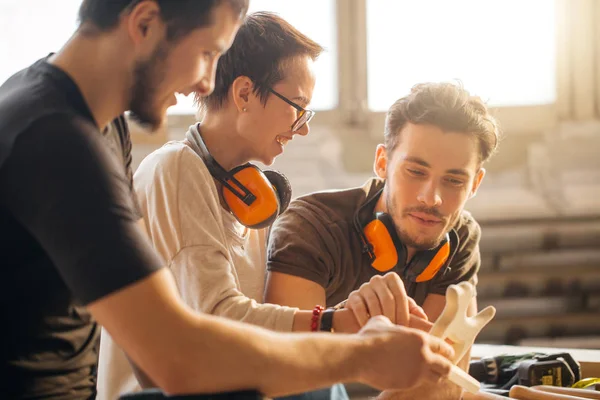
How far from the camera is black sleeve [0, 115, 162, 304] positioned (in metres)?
1.04

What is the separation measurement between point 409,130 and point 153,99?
3.19 feet

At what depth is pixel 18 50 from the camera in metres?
3.19

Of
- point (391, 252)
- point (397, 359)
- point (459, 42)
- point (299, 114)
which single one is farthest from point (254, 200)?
point (459, 42)

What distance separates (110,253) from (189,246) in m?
0.60

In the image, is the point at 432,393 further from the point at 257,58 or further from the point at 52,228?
the point at 52,228

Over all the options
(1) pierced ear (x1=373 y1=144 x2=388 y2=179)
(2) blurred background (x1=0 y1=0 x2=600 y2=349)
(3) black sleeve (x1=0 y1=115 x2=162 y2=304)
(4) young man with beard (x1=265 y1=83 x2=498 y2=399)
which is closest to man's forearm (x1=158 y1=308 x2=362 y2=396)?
(3) black sleeve (x1=0 y1=115 x2=162 y2=304)

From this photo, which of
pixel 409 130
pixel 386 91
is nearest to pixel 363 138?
pixel 386 91

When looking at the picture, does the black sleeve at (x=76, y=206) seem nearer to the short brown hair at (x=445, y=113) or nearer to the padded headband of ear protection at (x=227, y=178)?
the padded headband of ear protection at (x=227, y=178)

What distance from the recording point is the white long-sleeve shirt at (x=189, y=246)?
1629 mm

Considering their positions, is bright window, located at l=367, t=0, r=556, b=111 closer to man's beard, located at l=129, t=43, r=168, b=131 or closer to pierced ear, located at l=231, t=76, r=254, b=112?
pierced ear, located at l=231, t=76, r=254, b=112

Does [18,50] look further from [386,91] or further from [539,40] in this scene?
[539,40]

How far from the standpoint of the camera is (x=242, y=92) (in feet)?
6.18

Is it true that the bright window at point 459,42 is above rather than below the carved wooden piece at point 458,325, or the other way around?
above

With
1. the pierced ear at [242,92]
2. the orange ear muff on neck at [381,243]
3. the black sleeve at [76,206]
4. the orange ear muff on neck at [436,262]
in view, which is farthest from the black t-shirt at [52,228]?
the orange ear muff on neck at [436,262]
